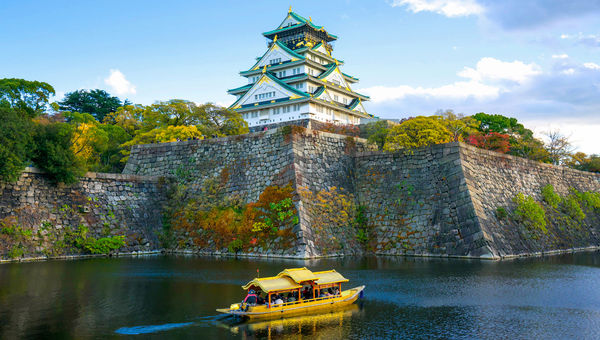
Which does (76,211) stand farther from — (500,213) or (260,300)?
(500,213)

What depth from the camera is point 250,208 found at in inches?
1103

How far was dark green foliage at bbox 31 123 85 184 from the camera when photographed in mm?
26297

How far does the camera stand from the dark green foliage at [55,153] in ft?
86.3

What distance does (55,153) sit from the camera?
26.7 metres

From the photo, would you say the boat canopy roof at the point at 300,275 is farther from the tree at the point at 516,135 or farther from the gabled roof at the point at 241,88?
the gabled roof at the point at 241,88

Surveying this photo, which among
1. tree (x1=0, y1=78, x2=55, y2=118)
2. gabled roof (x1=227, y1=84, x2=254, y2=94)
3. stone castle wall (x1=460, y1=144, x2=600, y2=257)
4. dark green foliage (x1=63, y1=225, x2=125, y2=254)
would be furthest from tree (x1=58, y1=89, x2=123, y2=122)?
stone castle wall (x1=460, y1=144, x2=600, y2=257)

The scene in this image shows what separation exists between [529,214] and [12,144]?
27.3 m

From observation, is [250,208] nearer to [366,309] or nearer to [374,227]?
[374,227]

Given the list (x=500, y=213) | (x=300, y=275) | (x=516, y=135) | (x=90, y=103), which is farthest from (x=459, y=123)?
(x=90, y=103)

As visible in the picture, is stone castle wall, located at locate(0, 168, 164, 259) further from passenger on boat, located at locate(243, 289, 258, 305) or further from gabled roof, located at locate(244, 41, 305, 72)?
gabled roof, located at locate(244, 41, 305, 72)

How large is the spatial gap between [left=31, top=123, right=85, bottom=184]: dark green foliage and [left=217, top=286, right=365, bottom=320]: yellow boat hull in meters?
17.1

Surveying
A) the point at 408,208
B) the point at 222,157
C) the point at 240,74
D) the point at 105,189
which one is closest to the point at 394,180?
the point at 408,208

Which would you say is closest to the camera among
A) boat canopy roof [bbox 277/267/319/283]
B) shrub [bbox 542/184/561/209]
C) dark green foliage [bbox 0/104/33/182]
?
boat canopy roof [bbox 277/267/319/283]

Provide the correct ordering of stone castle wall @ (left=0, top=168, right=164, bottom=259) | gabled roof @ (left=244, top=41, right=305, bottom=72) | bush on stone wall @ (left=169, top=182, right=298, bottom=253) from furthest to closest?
gabled roof @ (left=244, top=41, right=305, bottom=72)
bush on stone wall @ (left=169, top=182, right=298, bottom=253)
stone castle wall @ (left=0, top=168, right=164, bottom=259)
